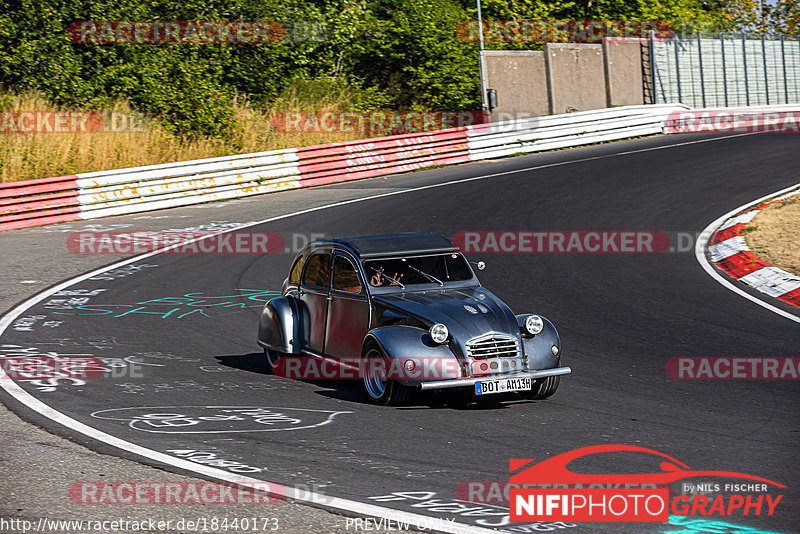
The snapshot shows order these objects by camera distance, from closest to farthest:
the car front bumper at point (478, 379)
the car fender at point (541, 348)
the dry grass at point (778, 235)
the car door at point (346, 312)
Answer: the car front bumper at point (478, 379)
the car fender at point (541, 348)
the car door at point (346, 312)
the dry grass at point (778, 235)

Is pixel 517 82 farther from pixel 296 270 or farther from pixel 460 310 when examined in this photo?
pixel 460 310

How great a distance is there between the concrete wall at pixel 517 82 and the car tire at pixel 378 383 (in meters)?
25.1

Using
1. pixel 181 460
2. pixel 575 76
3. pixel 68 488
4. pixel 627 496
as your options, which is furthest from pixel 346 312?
pixel 575 76

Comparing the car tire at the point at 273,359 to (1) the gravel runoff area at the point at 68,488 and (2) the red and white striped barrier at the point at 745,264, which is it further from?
(2) the red and white striped barrier at the point at 745,264

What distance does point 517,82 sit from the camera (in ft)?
109

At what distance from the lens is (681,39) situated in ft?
124

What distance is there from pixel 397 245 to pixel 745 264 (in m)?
6.88

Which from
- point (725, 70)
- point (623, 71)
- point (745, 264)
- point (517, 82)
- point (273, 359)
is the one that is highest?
point (623, 71)

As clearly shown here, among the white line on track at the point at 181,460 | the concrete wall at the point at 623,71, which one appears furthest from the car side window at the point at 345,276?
the concrete wall at the point at 623,71

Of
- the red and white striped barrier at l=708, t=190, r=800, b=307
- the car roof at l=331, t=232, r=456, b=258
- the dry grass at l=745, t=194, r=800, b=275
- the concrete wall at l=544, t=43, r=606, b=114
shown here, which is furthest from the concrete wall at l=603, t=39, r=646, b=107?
the car roof at l=331, t=232, r=456, b=258

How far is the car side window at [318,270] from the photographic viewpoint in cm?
1002

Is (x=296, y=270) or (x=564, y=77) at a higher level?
(x=564, y=77)

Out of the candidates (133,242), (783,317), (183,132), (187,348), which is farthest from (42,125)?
(783,317)

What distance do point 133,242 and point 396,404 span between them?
37.7 feet
